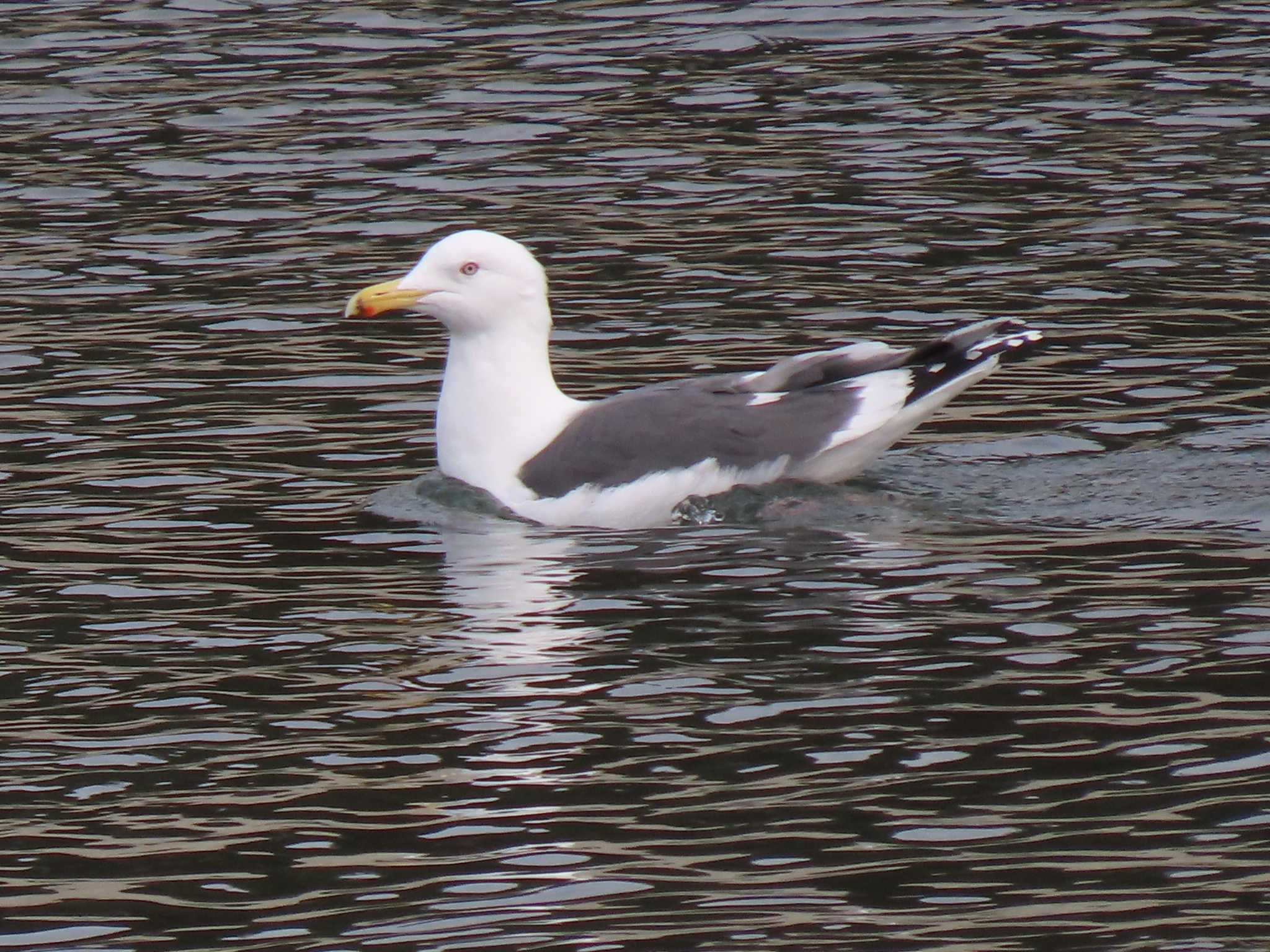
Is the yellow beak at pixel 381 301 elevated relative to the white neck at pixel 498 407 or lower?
elevated

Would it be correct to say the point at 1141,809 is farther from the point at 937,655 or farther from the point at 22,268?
the point at 22,268

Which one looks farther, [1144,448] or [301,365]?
[301,365]

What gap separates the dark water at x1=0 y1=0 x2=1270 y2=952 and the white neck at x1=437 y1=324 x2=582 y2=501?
362mm

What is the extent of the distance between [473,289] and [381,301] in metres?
0.42

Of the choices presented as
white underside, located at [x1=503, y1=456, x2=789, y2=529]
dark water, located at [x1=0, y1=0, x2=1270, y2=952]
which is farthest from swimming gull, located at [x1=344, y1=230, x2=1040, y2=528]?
dark water, located at [x1=0, y1=0, x2=1270, y2=952]

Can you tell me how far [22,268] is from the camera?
15.7 metres

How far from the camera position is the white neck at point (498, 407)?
36.3ft

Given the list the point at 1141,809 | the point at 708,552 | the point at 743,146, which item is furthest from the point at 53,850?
the point at 743,146

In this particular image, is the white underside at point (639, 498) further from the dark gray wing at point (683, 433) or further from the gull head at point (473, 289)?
the gull head at point (473, 289)

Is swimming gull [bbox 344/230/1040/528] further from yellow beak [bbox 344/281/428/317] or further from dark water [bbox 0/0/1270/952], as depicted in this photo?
dark water [bbox 0/0/1270/952]

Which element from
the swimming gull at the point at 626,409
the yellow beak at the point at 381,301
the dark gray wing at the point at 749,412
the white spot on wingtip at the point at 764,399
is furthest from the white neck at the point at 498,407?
the white spot on wingtip at the point at 764,399

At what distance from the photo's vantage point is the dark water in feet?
21.6

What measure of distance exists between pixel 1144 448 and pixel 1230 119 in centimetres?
772

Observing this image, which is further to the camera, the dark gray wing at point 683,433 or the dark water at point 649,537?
the dark gray wing at point 683,433
